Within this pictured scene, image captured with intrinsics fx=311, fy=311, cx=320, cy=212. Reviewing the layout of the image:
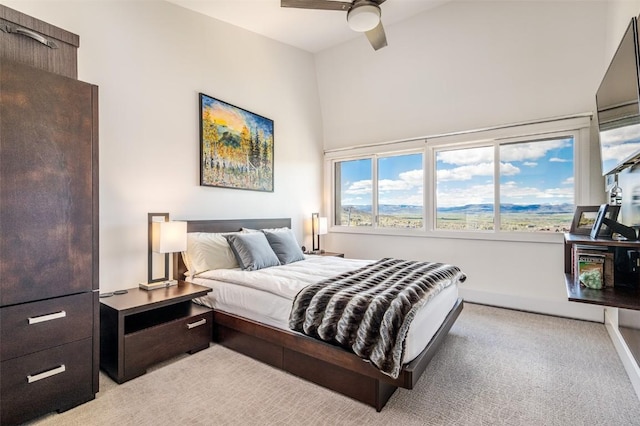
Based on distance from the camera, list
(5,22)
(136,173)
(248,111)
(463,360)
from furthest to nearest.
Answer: (248,111)
(136,173)
(463,360)
(5,22)

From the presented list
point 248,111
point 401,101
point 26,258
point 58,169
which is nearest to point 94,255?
point 26,258

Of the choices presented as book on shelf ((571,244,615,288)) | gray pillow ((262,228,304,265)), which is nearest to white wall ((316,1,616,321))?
gray pillow ((262,228,304,265))

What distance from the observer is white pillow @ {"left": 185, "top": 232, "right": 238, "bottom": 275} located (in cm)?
326

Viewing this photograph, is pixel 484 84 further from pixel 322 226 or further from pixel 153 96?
pixel 153 96

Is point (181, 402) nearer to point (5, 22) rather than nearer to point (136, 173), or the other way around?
point (136, 173)

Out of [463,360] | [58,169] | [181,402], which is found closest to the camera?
[58,169]

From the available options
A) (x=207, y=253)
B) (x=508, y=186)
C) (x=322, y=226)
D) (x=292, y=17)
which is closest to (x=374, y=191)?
(x=322, y=226)

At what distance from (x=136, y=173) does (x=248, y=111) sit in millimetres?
1698

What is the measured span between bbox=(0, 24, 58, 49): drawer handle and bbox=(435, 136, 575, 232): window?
441cm

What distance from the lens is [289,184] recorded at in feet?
16.2

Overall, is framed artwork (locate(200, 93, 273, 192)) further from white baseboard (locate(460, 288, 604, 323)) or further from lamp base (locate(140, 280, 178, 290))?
white baseboard (locate(460, 288, 604, 323))

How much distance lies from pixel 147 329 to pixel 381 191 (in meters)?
3.96

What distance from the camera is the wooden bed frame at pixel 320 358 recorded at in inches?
77.7

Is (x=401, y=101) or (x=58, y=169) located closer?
(x=58, y=169)
